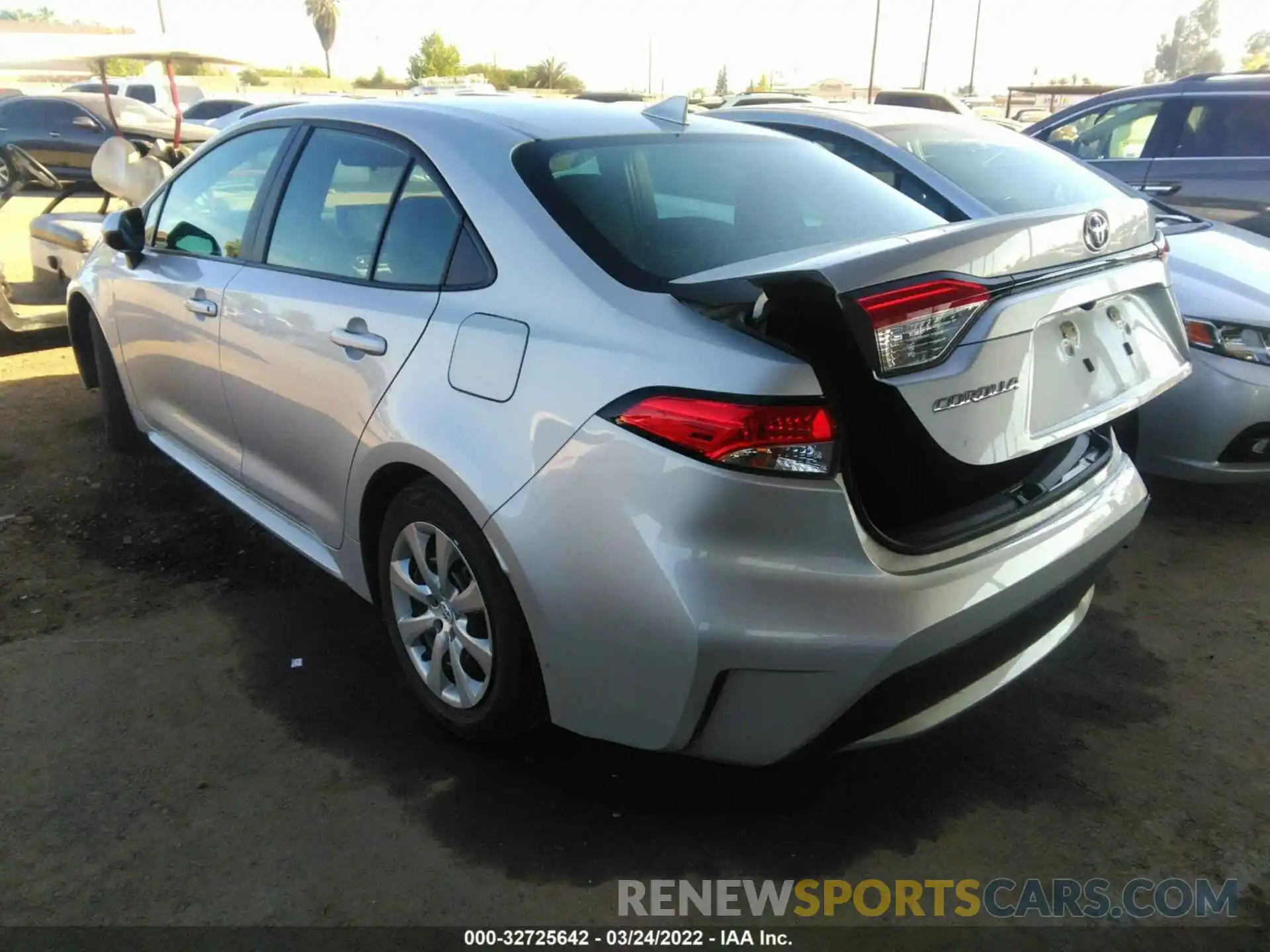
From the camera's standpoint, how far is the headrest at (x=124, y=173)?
5.70 m

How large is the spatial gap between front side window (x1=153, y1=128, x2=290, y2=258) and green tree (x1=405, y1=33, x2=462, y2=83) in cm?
6965

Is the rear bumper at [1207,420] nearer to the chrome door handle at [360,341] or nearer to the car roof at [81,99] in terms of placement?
the chrome door handle at [360,341]

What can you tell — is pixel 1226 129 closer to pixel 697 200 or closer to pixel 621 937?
pixel 697 200

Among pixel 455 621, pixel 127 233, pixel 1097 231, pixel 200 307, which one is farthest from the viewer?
pixel 127 233

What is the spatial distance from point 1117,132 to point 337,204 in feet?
20.6

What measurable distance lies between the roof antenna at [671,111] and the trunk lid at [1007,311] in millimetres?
1113

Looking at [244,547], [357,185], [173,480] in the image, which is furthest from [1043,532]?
[173,480]

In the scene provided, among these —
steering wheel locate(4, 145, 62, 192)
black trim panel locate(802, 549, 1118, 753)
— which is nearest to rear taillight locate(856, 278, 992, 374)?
black trim panel locate(802, 549, 1118, 753)

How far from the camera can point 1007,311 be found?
1.95m

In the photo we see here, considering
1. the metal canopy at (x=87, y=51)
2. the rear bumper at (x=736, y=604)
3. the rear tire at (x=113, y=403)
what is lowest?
the rear tire at (x=113, y=403)

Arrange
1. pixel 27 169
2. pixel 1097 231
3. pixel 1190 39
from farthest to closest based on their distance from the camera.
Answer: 1. pixel 1190 39
2. pixel 27 169
3. pixel 1097 231

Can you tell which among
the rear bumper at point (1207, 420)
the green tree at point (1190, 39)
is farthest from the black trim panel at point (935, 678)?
the green tree at point (1190, 39)

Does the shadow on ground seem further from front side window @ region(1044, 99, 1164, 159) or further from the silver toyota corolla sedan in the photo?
front side window @ region(1044, 99, 1164, 159)

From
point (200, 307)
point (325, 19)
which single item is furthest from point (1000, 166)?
point (325, 19)
